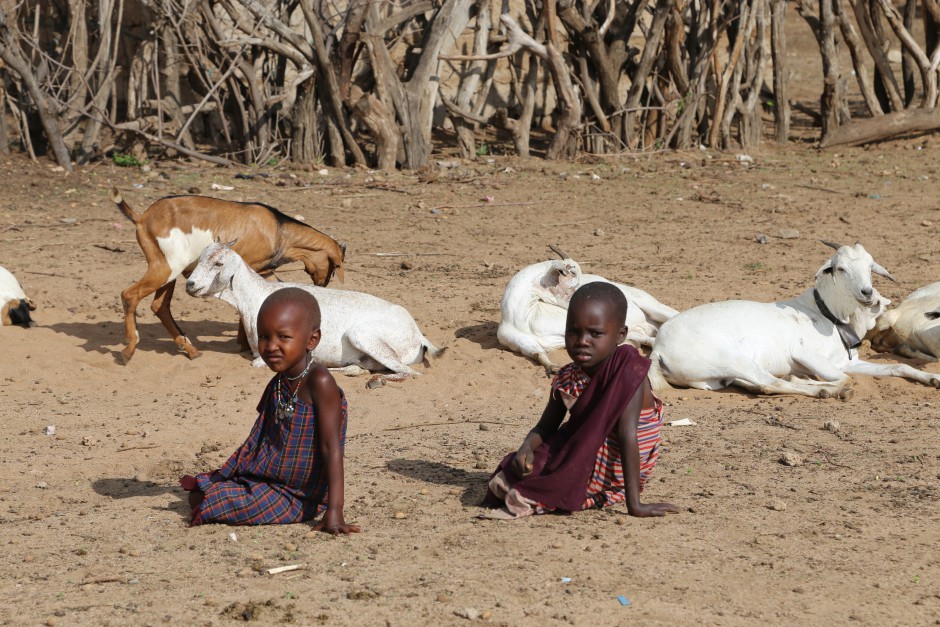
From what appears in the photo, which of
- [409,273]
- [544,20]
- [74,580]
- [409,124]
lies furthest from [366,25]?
[74,580]

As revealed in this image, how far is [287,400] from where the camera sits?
486cm

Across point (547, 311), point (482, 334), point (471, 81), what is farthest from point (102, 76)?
point (547, 311)

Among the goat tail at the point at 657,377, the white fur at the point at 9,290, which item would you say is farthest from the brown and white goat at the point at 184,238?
the goat tail at the point at 657,377

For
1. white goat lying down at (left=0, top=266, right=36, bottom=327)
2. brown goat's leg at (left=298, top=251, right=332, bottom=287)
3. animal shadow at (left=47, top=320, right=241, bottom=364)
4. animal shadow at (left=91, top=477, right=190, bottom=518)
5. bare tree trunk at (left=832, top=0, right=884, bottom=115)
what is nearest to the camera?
animal shadow at (left=91, top=477, right=190, bottom=518)

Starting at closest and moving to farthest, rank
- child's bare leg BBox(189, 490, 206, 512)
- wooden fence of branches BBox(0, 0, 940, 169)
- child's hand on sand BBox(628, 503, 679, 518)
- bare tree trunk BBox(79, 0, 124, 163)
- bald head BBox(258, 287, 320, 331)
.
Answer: bald head BBox(258, 287, 320, 331) → child's hand on sand BBox(628, 503, 679, 518) → child's bare leg BBox(189, 490, 206, 512) → bare tree trunk BBox(79, 0, 124, 163) → wooden fence of branches BBox(0, 0, 940, 169)

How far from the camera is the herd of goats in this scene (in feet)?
25.3

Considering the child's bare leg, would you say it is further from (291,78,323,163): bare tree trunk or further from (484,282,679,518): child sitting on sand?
(291,78,323,163): bare tree trunk

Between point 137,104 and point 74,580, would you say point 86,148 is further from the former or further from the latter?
point 74,580

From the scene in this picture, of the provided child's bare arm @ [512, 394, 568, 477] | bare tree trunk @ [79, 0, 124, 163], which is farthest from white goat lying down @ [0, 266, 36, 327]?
child's bare arm @ [512, 394, 568, 477]

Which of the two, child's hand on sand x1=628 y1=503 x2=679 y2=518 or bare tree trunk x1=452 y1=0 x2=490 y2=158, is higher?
bare tree trunk x1=452 y1=0 x2=490 y2=158

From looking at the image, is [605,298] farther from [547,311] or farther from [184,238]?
[184,238]

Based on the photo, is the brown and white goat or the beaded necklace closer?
the beaded necklace

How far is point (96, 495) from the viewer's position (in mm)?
5785

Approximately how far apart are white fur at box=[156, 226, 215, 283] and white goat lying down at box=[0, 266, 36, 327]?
1390 mm
